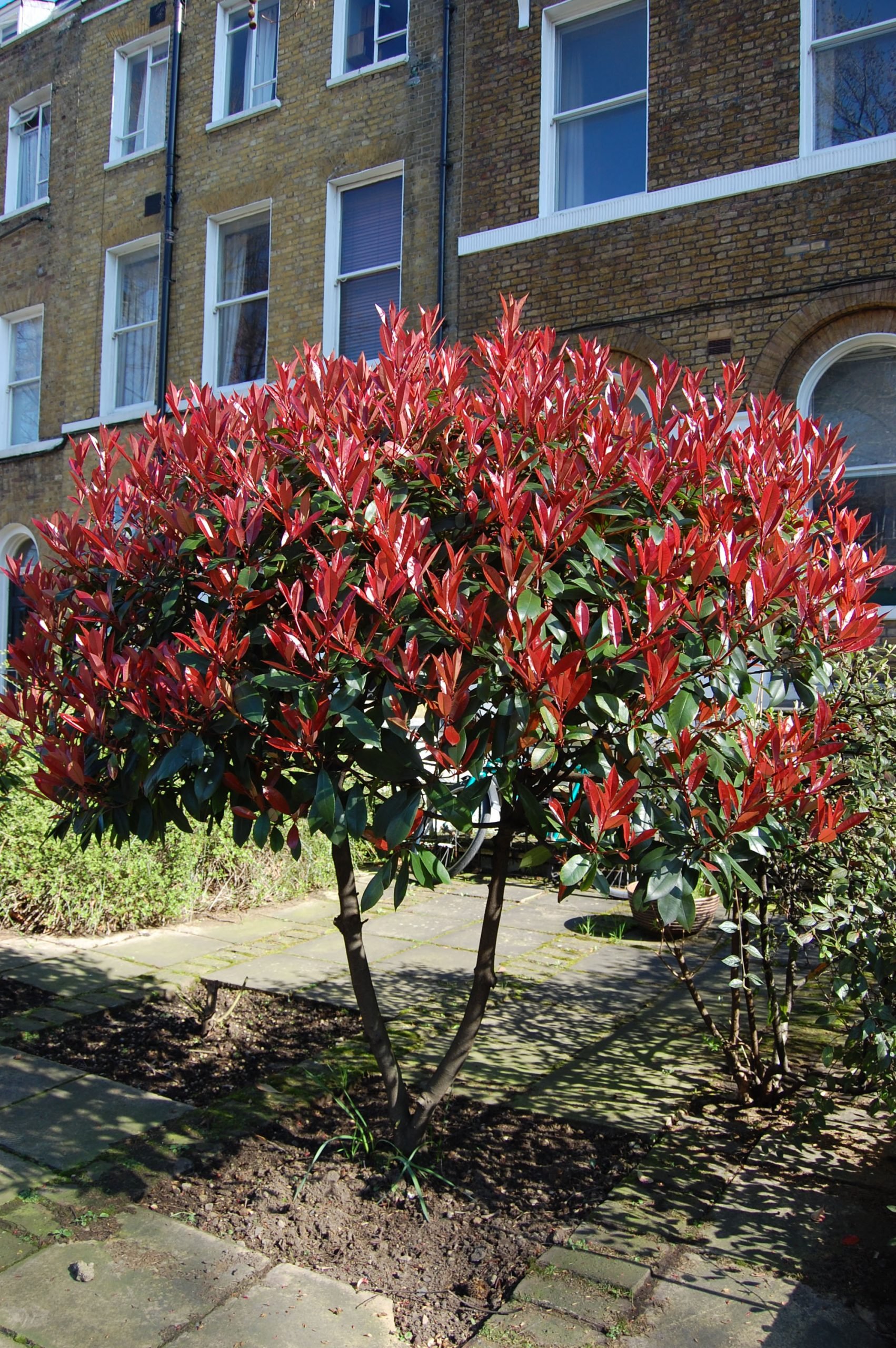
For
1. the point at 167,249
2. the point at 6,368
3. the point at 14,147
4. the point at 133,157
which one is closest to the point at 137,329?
the point at 167,249

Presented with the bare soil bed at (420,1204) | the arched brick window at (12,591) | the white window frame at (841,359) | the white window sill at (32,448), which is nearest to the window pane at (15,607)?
the arched brick window at (12,591)

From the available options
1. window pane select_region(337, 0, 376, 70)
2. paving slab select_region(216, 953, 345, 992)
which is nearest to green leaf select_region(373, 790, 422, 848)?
paving slab select_region(216, 953, 345, 992)

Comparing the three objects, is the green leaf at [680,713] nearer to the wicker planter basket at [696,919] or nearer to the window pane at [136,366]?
the wicker planter basket at [696,919]

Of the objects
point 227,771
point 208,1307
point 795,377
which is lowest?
point 208,1307

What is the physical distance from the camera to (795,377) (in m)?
9.59

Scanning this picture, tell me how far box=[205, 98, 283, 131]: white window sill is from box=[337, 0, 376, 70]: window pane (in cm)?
111

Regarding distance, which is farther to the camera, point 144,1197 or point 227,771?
point 144,1197

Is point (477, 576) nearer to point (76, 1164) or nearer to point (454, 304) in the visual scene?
point (76, 1164)

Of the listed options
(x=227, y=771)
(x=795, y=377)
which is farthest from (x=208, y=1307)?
(x=795, y=377)

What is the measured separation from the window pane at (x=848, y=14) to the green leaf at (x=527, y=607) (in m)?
9.56

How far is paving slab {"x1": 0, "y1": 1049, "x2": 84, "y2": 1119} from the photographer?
4066 mm

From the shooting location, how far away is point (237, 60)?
14.8 m

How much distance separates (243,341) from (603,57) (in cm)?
578

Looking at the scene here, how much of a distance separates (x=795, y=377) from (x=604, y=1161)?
7845mm
